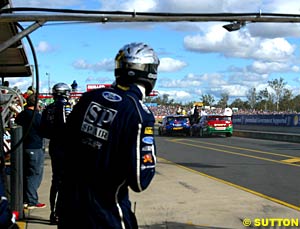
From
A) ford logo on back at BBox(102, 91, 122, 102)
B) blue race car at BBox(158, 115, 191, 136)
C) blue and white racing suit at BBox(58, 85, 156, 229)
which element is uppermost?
ford logo on back at BBox(102, 91, 122, 102)

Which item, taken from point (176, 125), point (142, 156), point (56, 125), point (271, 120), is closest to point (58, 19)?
point (56, 125)

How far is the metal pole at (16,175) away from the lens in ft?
22.4

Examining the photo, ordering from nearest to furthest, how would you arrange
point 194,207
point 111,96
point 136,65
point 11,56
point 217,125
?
point 111,96, point 136,65, point 194,207, point 11,56, point 217,125

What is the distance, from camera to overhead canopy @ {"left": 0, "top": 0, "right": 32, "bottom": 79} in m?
8.23

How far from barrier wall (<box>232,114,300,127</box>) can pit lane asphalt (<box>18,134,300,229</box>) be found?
21109mm

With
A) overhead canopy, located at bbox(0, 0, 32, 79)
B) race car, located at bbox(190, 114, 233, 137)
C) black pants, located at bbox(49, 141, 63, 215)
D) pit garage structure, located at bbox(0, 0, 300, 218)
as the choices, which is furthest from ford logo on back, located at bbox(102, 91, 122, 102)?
race car, located at bbox(190, 114, 233, 137)

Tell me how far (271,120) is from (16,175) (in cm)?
2916

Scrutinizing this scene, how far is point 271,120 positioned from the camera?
1344 inches

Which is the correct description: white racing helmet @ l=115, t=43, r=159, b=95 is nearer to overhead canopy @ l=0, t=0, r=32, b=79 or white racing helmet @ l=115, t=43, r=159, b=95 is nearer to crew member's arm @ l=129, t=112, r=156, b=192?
crew member's arm @ l=129, t=112, r=156, b=192

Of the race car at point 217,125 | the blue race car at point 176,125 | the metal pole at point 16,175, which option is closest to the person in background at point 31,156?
the metal pole at point 16,175

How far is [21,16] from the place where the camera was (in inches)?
260

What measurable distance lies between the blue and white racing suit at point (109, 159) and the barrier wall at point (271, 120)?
2866 cm

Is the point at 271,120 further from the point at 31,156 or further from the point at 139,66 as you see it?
the point at 139,66

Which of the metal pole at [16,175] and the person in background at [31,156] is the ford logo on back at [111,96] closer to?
the metal pole at [16,175]
